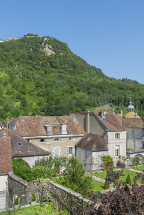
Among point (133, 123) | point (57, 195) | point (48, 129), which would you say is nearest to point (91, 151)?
point (48, 129)

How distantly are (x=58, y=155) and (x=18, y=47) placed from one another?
139452 mm

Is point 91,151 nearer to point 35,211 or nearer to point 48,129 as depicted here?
point 48,129

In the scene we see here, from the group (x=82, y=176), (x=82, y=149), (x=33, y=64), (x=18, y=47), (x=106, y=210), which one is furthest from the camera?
(x=18, y=47)

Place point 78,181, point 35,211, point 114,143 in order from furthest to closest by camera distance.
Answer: point 114,143 < point 78,181 < point 35,211

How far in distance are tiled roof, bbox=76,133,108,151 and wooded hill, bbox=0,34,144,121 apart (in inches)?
1875

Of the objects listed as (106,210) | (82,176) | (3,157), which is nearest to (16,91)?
(3,157)

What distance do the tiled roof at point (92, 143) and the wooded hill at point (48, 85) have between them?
4761 centimetres

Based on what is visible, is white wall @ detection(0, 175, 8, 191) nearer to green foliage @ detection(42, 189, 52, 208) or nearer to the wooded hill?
green foliage @ detection(42, 189, 52, 208)

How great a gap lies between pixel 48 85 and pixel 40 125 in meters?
86.5

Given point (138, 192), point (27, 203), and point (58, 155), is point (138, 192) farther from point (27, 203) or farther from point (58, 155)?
point (58, 155)

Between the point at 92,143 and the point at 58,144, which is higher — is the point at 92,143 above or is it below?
above

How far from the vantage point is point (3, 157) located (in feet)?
54.1

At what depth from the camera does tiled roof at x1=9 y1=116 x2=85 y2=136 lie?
29.4 metres

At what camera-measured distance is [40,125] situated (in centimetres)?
3112
